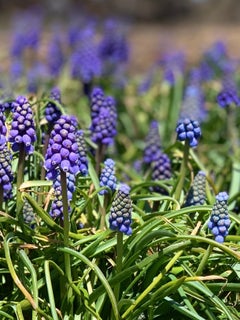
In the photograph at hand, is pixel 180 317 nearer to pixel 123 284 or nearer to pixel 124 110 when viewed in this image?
pixel 123 284

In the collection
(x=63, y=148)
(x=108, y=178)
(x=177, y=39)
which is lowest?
(x=108, y=178)

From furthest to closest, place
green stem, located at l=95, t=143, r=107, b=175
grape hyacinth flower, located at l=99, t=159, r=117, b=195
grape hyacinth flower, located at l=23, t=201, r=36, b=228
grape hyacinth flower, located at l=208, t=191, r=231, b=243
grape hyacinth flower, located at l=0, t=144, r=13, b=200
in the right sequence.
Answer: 1. green stem, located at l=95, t=143, r=107, b=175
2. grape hyacinth flower, located at l=99, t=159, r=117, b=195
3. grape hyacinth flower, located at l=23, t=201, r=36, b=228
4. grape hyacinth flower, located at l=0, t=144, r=13, b=200
5. grape hyacinth flower, located at l=208, t=191, r=231, b=243

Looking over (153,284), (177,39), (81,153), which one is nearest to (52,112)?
(81,153)

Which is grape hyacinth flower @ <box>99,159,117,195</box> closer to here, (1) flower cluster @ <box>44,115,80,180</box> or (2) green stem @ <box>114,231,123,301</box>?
(2) green stem @ <box>114,231,123,301</box>

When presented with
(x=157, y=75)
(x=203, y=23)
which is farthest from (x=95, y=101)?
(x=203, y=23)

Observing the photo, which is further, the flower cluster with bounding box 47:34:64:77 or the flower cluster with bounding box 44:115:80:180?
the flower cluster with bounding box 47:34:64:77

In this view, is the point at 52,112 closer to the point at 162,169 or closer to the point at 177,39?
the point at 162,169

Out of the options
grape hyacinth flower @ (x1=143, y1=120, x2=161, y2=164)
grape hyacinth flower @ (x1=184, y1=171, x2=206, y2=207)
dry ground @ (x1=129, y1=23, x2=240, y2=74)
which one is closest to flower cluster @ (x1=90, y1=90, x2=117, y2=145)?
grape hyacinth flower @ (x1=143, y1=120, x2=161, y2=164)
